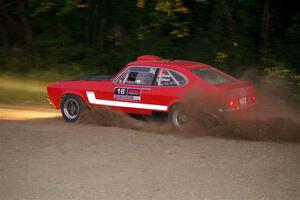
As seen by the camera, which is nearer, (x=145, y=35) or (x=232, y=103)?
(x=232, y=103)

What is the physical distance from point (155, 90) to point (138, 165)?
3.04m

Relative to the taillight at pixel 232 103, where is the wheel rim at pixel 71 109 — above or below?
below

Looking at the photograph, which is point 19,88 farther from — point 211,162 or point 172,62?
point 211,162

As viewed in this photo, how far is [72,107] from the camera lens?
1233cm

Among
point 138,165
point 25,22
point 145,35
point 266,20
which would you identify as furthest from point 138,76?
point 25,22

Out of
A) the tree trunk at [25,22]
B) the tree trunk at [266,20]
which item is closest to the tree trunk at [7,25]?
the tree trunk at [25,22]

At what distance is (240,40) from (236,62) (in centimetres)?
107

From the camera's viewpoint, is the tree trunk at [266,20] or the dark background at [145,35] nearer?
the dark background at [145,35]

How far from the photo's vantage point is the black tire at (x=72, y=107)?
1209 centimetres

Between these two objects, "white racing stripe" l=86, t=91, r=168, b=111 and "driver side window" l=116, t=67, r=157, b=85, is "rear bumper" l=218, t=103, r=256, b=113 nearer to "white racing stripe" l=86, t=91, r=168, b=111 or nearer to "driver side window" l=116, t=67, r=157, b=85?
"white racing stripe" l=86, t=91, r=168, b=111

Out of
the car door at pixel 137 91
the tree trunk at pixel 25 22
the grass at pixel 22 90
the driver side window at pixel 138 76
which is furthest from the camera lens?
the tree trunk at pixel 25 22

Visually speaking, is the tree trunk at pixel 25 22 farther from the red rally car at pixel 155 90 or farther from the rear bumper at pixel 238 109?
the rear bumper at pixel 238 109

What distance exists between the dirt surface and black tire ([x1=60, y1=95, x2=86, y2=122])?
814mm

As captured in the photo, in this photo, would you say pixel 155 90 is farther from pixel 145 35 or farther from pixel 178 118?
pixel 145 35
